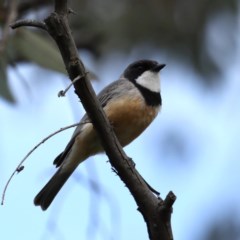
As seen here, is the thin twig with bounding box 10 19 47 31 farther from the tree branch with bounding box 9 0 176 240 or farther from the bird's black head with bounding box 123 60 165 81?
the bird's black head with bounding box 123 60 165 81

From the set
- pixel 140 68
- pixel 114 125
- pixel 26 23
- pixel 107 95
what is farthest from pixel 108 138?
pixel 140 68

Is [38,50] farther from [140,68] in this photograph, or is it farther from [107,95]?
[140,68]

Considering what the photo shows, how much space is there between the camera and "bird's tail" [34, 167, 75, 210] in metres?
3.79

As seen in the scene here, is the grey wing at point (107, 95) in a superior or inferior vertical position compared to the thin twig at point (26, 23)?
superior

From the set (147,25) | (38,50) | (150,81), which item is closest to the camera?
(38,50)

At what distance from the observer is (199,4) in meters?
5.82

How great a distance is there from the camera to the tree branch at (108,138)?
95.5 inches

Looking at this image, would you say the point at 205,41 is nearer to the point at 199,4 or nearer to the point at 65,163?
the point at 199,4

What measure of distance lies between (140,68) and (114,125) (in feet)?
2.60

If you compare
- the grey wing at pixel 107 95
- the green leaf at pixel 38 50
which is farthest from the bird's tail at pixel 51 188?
the green leaf at pixel 38 50

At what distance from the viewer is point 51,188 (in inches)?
154

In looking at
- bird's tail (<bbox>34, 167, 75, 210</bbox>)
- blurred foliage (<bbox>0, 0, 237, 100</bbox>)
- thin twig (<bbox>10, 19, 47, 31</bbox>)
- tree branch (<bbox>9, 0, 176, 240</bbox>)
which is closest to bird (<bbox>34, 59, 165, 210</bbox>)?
bird's tail (<bbox>34, 167, 75, 210</bbox>)

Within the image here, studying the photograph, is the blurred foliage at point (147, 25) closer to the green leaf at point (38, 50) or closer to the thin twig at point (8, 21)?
the green leaf at point (38, 50)

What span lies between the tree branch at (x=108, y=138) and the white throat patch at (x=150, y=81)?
1354 millimetres
